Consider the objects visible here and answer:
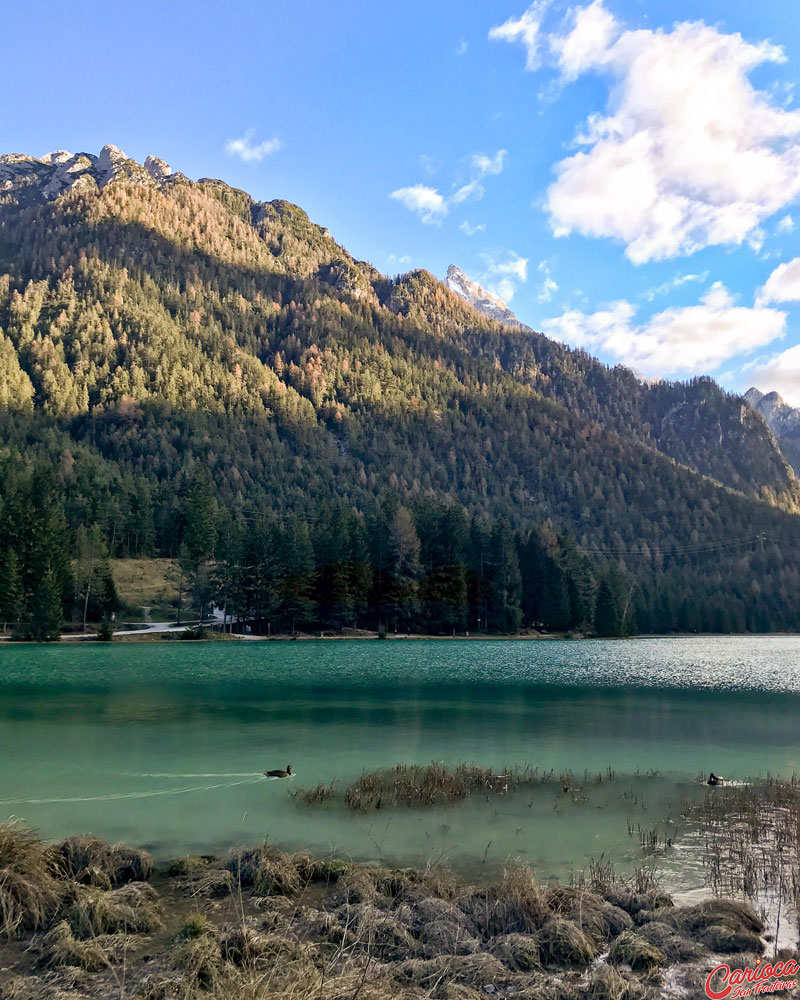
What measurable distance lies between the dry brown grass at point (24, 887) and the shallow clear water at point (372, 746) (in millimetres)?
3656

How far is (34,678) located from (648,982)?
166 feet

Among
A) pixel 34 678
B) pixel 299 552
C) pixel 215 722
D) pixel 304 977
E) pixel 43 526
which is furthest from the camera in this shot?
pixel 299 552

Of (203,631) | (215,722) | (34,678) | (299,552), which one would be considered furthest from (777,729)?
(299,552)

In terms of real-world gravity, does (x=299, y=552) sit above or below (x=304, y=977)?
above

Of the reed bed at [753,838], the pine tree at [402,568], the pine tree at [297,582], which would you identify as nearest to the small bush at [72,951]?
the reed bed at [753,838]

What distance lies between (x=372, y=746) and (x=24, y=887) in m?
17.6

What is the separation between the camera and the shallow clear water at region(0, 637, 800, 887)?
1619 cm

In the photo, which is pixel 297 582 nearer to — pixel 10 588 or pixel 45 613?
pixel 45 613

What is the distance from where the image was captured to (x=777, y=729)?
33.7 meters

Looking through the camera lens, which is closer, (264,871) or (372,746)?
(264,871)

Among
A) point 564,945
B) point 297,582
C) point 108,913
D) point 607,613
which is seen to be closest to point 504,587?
point 607,613

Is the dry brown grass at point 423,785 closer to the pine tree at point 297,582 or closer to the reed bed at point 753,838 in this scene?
the reed bed at point 753,838

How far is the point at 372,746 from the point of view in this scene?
27.2 meters

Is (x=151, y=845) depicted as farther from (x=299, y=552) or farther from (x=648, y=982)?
(x=299, y=552)
